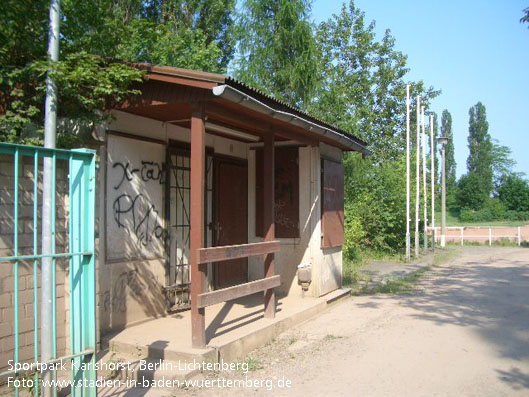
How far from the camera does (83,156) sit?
11.3ft

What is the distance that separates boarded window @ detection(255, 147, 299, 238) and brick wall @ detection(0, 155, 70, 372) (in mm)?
4336

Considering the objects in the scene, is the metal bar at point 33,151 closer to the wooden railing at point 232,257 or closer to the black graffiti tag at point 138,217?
the wooden railing at point 232,257

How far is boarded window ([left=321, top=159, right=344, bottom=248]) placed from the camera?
343 inches

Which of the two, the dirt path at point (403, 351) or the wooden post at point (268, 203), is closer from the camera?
the dirt path at point (403, 351)

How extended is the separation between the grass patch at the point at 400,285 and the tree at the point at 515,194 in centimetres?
5117

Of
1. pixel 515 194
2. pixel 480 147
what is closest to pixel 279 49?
pixel 515 194

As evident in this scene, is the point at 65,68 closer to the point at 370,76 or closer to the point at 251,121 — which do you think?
the point at 251,121

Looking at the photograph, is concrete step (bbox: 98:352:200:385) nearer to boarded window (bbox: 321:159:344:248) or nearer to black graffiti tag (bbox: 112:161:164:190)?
black graffiti tag (bbox: 112:161:164:190)

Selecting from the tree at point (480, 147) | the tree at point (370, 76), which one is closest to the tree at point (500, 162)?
the tree at point (480, 147)

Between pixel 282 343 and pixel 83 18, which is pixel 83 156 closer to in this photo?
pixel 83 18

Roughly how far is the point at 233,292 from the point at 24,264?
95.1 inches

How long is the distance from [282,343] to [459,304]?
177 inches

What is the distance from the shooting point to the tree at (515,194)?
188 feet

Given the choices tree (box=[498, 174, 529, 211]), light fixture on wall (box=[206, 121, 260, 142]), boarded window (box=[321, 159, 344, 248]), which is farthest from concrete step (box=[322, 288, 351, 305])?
tree (box=[498, 174, 529, 211])
